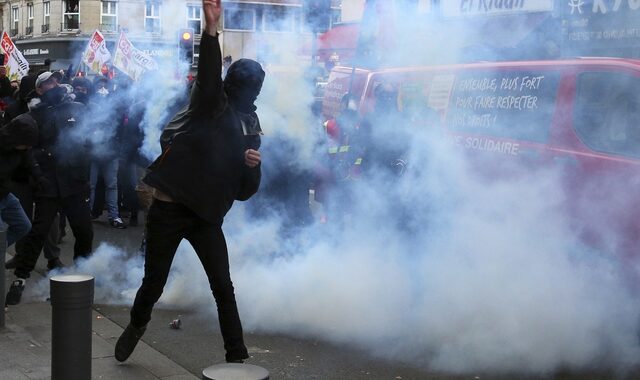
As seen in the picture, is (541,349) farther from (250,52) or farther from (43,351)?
(250,52)

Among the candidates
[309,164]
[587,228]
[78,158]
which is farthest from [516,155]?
[78,158]

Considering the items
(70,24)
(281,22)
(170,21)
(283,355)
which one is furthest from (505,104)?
(70,24)

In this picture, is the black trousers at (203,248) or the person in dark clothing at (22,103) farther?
the person in dark clothing at (22,103)

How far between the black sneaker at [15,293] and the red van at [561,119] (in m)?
3.09

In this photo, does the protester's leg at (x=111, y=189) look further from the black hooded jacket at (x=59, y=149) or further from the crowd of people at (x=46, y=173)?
the black hooded jacket at (x=59, y=149)

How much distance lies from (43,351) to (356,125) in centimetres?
358

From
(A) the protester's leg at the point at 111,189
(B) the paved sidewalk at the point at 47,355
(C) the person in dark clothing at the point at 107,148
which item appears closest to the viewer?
(B) the paved sidewalk at the point at 47,355

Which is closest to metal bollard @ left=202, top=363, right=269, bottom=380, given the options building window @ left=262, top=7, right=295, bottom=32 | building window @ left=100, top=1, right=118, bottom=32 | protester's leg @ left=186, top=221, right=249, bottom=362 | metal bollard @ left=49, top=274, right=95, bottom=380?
metal bollard @ left=49, top=274, right=95, bottom=380

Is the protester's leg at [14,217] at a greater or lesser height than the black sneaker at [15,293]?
greater

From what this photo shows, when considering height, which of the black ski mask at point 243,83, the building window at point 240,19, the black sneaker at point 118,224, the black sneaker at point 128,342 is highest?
the building window at point 240,19

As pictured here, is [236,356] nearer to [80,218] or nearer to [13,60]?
[80,218]

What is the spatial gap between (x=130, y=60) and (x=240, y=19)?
2.84 metres

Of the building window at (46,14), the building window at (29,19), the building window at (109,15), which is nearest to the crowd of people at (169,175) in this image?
the building window at (109,15)

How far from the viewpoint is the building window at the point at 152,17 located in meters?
7.18
